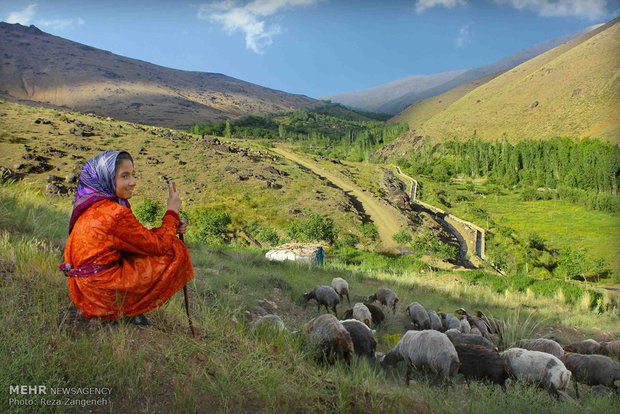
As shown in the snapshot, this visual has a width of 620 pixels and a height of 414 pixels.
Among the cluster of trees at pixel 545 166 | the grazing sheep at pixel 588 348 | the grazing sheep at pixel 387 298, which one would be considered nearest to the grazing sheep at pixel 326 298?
the grazing sheep at pixel 387 298

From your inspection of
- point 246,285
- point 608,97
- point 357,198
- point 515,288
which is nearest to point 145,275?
point 246,285

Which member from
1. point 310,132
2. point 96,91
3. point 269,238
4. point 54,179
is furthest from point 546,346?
point 96,91

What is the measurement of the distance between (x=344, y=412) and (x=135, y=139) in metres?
67.0

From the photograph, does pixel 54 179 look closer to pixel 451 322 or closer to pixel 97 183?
pixel 97 183

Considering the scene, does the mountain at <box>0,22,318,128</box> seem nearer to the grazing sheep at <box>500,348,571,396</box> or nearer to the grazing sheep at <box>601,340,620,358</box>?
the grazing sheep at <box>601,340,620,358</box>

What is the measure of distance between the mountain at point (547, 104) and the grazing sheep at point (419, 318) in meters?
98.0

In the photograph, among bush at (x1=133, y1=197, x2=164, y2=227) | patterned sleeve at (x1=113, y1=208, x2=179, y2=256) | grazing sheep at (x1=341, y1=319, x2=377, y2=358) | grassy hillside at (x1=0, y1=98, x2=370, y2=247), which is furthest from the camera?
grassy hillside at (x1=0, y1=98, x2=370, y2=247)

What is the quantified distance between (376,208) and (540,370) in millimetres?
52126

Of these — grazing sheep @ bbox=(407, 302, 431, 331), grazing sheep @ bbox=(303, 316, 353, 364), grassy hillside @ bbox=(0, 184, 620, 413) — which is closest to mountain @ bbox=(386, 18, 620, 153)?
grazing sheep @ bbox=(407, 302, 431, 331)

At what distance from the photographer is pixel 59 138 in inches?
2023

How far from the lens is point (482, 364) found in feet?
14.0

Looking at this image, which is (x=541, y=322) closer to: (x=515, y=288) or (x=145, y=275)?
(x=515, y=288)

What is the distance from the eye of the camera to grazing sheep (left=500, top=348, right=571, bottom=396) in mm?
4031

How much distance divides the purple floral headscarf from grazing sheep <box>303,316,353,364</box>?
2.92 m
